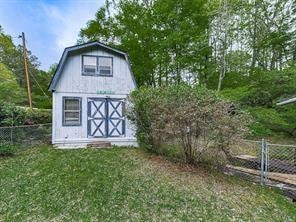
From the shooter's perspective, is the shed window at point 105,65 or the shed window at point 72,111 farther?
the shed window at point 105,65

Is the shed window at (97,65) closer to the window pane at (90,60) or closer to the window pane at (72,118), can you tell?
the window pane at (90,60)

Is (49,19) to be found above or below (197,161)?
above

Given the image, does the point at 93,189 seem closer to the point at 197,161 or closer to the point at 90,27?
the point at 197,161

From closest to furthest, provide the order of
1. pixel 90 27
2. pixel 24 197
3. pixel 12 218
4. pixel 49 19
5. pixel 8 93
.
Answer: pixel 12 218 → pixel 24 197 → pixel 8 93 → pixel 49 19 → pixel 90 27

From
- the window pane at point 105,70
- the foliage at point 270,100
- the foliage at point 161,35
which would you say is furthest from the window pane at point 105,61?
the foliage at point 161,35

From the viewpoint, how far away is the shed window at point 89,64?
486 inches

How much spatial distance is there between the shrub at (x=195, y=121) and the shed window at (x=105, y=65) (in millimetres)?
4059

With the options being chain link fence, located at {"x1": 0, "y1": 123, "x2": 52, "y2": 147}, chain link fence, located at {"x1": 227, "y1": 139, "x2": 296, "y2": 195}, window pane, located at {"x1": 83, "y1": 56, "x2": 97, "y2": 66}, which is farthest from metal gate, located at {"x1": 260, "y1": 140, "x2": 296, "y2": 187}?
chain link fence, located at {"x1": 0, "y1": 123, "x2": 52, "y2": 147}

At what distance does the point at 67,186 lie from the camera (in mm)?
7102

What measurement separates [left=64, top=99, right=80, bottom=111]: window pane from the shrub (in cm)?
423

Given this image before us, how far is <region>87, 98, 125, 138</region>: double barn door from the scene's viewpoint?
12.3 meters

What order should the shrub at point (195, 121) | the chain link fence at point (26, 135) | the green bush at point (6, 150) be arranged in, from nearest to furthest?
the shrub at point (195, 121) → the green bush at point (6, 150) → the chain link fence at point (26, 135)

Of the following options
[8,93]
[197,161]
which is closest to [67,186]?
[197,161]

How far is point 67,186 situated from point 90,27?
19.0 meters
